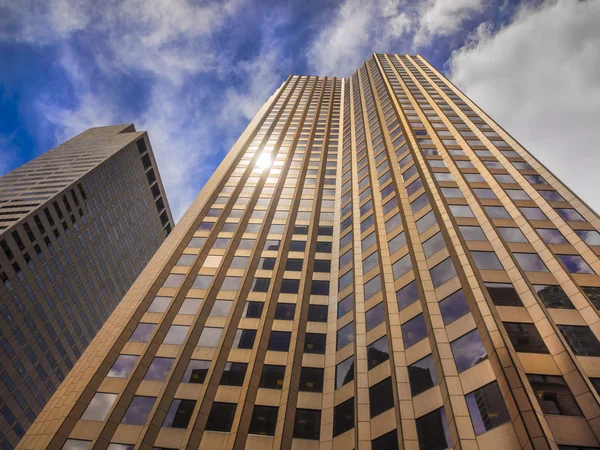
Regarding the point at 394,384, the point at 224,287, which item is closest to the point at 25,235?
the point at 224,287

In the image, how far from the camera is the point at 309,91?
103125 mm

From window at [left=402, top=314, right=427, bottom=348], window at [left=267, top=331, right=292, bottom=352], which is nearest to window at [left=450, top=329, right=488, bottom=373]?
window at [left=402, top=314, right=427, bottom=348]

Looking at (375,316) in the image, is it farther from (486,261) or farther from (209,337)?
(209,337)

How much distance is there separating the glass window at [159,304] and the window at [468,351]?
23978 mm

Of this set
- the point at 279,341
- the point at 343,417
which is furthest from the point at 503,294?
the point at 279,341

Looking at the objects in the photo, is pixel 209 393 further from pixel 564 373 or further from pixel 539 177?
pixel 539 177

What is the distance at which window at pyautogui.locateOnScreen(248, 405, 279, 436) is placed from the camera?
25453mm

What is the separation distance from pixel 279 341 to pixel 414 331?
38.0ft

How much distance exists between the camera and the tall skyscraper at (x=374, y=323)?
19.3 meters

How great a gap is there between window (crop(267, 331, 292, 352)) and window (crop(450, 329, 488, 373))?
1380cm

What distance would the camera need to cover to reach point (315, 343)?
30.9 metres

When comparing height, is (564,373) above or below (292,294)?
below

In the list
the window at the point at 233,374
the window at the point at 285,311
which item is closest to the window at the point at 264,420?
the window at the point at 233,374

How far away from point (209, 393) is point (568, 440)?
825 inches
